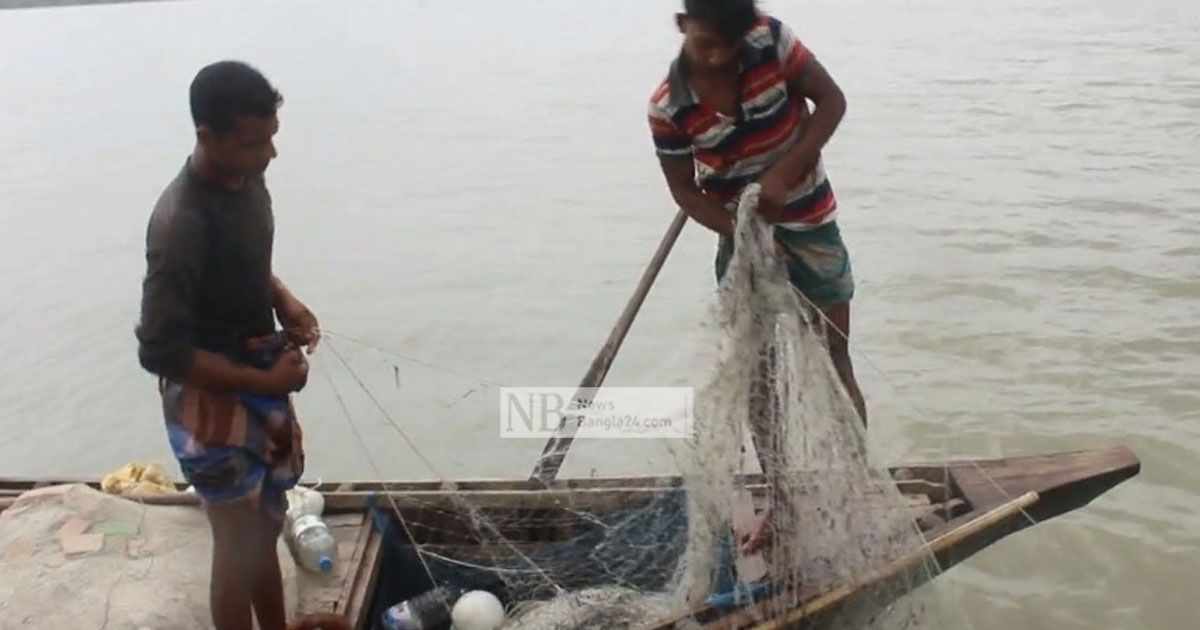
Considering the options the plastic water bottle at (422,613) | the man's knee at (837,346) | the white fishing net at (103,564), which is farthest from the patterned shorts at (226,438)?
the man's knee at (837,346)

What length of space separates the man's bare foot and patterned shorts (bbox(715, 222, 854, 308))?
589 mm

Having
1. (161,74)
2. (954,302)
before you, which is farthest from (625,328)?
(161,74)

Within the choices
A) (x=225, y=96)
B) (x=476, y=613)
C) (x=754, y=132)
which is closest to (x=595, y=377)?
(x=476, y=613)

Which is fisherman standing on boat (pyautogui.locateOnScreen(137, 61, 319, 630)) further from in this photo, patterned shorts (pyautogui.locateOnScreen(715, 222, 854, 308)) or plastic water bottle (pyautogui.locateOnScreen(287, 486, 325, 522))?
patterned shorts (pyautogui.locateOnScreen(715, 222, 854, 308))

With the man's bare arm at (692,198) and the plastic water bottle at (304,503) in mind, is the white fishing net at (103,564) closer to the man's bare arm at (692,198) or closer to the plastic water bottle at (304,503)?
the plastic water bottle at (304,503)

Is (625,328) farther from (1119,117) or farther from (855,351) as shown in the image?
(1119,117)

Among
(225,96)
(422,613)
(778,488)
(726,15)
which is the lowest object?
(422,613)

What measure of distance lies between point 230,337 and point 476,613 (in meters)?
1.17

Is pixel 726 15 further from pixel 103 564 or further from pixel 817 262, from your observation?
pixel 103 564

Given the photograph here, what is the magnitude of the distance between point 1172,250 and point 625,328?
479 cm

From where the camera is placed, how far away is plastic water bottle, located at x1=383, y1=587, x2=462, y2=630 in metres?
3.22

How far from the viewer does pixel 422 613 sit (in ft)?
10.7

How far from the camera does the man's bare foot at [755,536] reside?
296 cm

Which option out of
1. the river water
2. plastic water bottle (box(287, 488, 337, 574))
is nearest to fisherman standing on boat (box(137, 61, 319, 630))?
plastic water bottle (box(287, 488, 337, 574))
